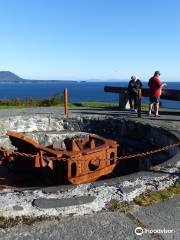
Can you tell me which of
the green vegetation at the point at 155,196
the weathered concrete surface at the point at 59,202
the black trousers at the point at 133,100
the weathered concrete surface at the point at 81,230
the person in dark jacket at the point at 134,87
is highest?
the person in dark jacket at the point at 134,87

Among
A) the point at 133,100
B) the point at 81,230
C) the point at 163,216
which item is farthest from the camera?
the point at 133,100

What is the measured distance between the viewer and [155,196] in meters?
5.53

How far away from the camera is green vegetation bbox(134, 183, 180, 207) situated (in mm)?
5341

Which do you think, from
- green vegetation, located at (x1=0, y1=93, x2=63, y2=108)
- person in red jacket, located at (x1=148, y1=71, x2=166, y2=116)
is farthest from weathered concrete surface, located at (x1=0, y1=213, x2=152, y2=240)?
green vegetation, located at (x1=0, y1=93, x2=63, y2=108)

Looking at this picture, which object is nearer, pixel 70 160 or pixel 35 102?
pixel 70 160

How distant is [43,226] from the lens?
182 inches

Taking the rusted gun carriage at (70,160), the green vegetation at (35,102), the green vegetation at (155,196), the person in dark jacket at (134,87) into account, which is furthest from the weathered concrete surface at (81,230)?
the green vegetation at (35,102)

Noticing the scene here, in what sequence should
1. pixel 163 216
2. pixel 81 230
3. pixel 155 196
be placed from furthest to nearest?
pixel 155 196 < pixel 163 216 < pixel 81 230

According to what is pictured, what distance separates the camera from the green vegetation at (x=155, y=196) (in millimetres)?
5341

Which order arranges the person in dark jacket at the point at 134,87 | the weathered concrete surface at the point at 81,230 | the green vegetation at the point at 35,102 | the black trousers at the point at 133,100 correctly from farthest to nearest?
1. the green vegetation at the point at 35,102
2. the black trousers at the point at 133,100
3. the person in dark jacket at the point at 134,87
4. the weathered concrete surface at the point at 81,230

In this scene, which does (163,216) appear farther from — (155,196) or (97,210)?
(97,210)

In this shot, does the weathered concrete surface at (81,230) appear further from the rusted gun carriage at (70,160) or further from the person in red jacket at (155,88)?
the person in red jacket at (155,88)

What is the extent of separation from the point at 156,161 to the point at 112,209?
244 inches

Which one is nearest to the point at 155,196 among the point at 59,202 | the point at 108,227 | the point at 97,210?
the point at 97,210
